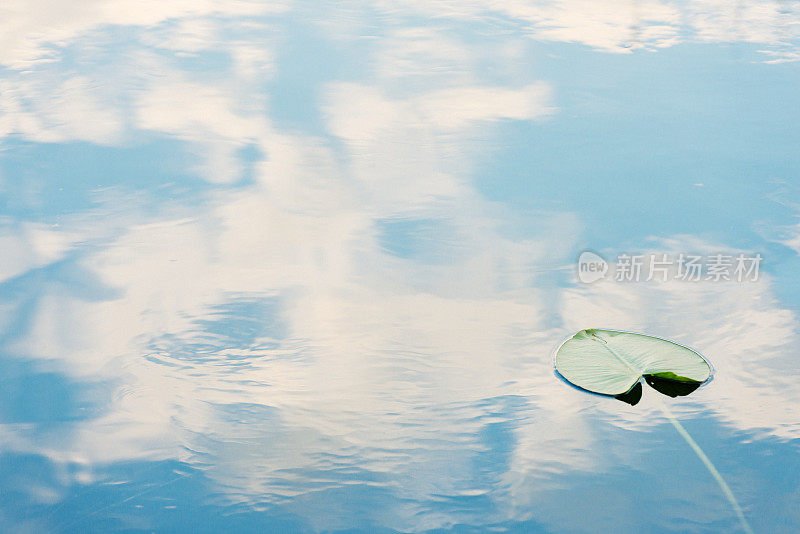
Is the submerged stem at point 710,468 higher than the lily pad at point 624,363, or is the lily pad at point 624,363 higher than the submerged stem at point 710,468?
the lily pad at point 624,363

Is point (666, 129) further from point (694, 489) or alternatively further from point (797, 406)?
point (694, 489)

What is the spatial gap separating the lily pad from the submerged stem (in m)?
0.06

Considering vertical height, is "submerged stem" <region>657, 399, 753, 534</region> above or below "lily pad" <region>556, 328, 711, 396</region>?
below

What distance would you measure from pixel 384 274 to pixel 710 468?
29.4 inches

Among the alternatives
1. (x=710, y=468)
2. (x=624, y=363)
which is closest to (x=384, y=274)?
(x=624, y=363)

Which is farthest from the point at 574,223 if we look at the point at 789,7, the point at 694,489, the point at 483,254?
the point at 789,7

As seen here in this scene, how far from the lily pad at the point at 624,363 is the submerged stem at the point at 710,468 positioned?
0.06 m

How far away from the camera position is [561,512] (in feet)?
3.66

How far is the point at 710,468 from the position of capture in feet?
3.85

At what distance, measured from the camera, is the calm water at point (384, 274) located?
1155 mm

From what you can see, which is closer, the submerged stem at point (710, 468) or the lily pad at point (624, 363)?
the submerged stem at point (710, 468)

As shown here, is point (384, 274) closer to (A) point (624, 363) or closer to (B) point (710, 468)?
(A) point (624, 363)

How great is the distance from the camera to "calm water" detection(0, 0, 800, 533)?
116cm

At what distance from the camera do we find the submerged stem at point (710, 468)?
1100 millimetres
